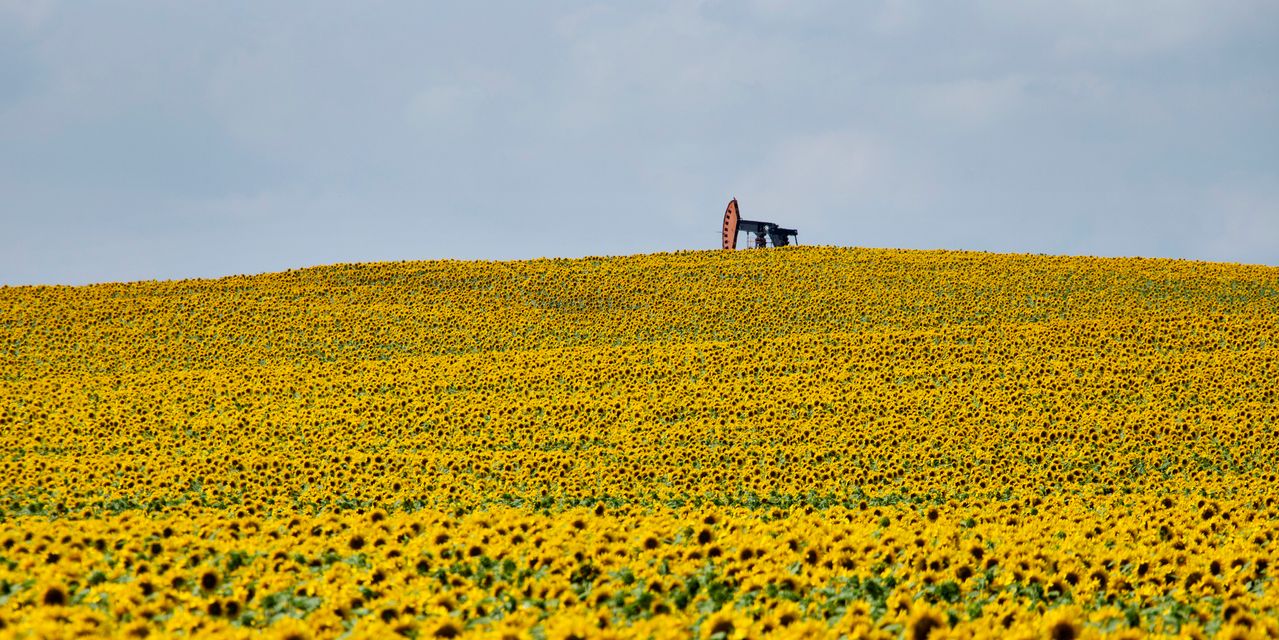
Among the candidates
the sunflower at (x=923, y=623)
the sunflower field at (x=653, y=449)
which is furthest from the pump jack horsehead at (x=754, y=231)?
the sunflower at (x=923, y=623)

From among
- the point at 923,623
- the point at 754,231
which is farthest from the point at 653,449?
the point at 754,231

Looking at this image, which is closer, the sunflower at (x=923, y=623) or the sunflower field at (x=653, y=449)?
the sunflower at (x=923, y=623)

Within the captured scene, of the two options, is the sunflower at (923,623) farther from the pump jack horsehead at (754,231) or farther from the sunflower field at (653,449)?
the pump jack horsehead at (754,231)

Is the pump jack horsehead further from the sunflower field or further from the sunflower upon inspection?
the sunflower

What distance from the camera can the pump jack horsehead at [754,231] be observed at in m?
63.4

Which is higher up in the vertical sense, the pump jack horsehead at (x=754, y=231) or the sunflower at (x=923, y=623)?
the pump jack horsehead at (x=754, y=231)

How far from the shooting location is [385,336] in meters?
35.8

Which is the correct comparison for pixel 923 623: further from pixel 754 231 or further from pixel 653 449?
pixel 754 231

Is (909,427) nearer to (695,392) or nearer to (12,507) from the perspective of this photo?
(695,392)

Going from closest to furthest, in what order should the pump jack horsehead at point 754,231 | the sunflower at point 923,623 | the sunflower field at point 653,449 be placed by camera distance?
the sunflower at point 923,623, the sunflower field at point 653,449, the pump jack horsehead at point 754,231

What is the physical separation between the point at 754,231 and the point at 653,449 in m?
42.6

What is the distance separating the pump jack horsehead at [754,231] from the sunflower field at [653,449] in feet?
43.9

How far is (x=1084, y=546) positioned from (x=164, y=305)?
35744mm

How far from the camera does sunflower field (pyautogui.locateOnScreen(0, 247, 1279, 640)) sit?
987 cm
